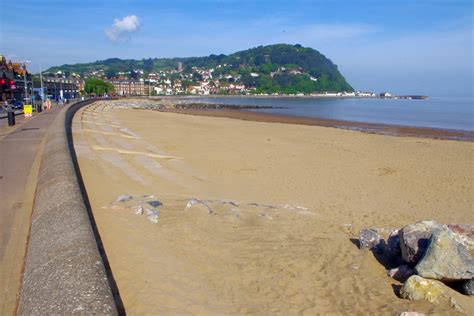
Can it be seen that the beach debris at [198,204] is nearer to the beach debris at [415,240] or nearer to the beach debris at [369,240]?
the beach debris at [369,240]

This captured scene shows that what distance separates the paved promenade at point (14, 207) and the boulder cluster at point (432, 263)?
4.02 m

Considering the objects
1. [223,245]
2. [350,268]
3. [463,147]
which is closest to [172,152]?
[223,245]

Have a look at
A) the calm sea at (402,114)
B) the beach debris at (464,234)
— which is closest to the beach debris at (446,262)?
the beach debris at (464,234)

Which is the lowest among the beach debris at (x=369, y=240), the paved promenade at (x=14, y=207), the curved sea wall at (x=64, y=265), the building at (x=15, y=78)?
the beach debris at (x=369, y=240)

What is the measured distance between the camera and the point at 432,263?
4707 millimetres

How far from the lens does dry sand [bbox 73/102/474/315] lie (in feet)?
14.6

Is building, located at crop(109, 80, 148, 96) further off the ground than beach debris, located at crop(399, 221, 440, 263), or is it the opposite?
building, located at crop(109, 80, 148, 96)

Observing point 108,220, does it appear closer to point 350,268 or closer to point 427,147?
point 350,268

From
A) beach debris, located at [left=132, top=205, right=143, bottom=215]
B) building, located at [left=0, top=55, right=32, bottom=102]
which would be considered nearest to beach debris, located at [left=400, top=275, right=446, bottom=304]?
beach debris, located at [left=132, top=205, right=143, bottom=215]

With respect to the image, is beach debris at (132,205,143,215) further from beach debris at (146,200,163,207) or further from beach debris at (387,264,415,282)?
beach debris at (387,264,415,282)

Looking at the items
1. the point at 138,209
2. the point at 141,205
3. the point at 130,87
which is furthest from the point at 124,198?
the point at 130,87

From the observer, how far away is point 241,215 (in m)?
7.39

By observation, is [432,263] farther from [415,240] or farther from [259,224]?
[259,224]

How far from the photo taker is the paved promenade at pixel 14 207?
3.70 metres
